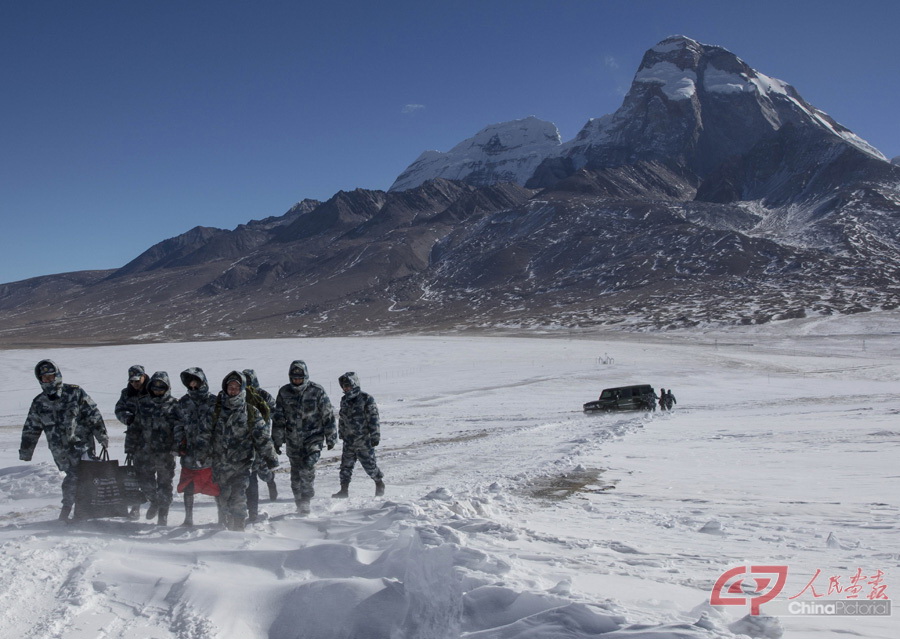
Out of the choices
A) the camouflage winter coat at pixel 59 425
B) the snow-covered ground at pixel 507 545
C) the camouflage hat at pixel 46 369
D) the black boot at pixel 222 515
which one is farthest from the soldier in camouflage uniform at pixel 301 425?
the camouflage hat at pixel 46 369

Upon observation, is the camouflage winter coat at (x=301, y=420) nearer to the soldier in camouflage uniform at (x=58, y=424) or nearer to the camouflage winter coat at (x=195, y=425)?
the camouflage winter coat at (x=195, y=425)

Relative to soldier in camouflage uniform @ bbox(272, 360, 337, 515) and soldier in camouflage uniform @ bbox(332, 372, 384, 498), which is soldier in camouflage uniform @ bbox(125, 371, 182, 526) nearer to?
soldier in camouflage uniform @ bbox(272, 360, 337, 515)

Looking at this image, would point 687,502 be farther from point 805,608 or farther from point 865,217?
point 865,217

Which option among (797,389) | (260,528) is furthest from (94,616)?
(797,389)

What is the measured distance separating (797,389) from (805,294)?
80364 mm

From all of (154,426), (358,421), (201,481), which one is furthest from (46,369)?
(358,421)

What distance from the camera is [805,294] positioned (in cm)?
9850

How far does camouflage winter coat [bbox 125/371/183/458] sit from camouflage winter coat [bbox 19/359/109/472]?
0.44 m

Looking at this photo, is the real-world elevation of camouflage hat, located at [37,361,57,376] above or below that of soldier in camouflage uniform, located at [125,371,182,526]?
above

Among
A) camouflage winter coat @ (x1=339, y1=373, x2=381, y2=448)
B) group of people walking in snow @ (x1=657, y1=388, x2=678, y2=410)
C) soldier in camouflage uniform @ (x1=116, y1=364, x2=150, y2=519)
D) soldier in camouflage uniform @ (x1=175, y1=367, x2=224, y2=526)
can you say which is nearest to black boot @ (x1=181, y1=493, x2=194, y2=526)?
soldier in camouflage uniform @ (x1=175, y1=367, x2=224, y2=526)

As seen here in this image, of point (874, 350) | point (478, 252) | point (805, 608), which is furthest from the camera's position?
point (478, 252)

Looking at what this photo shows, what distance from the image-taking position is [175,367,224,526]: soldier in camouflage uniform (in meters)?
6.73

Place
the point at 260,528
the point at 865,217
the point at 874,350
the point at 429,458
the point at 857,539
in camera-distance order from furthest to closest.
→ the point at 865,217 < the point at 874,350 < the point at 429,458 < the point at 260,528 < the point at 857,539

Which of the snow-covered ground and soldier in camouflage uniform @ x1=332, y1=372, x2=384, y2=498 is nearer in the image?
the snow-covered ground
